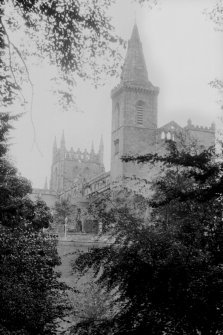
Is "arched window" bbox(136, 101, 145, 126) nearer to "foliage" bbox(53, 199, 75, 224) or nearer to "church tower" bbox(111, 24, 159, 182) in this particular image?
"church tower" bbox(111, 24, 159, 182)

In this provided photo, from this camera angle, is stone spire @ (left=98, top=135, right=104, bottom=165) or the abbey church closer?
the abbey church

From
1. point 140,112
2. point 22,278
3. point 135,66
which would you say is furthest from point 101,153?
point 22,278

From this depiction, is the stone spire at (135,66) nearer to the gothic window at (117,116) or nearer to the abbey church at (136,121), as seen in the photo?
the abbey church at (136,121)

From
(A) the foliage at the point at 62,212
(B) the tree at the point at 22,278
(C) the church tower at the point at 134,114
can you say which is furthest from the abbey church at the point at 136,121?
(B) the tree at the point at 22,278

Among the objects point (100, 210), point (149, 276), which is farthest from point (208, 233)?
point (100, 210)

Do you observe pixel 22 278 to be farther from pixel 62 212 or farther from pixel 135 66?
pixel 135 66

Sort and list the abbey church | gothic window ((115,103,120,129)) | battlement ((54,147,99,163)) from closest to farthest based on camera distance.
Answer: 1. the abbey church
2. gothic window ((115,103,120,129))
3. battlement ((54,147,99,163))

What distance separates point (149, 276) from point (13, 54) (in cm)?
617

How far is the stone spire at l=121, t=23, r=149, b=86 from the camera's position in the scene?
62906 mm

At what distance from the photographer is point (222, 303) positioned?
10.9 meters

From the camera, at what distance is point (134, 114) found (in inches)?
2456

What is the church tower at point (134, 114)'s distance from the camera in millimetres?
61688

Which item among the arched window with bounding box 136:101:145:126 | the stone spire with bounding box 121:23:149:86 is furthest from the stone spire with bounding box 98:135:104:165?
the arched window with bounding box 136:101:145:126

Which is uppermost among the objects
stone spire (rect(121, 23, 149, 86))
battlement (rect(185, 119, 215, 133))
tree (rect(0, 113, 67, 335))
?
stone spire (rect(121, 23, 149, 86))
